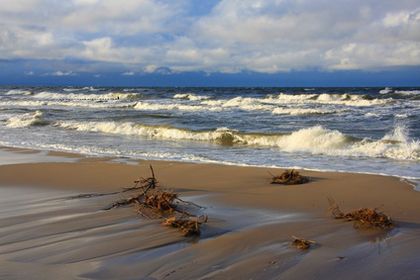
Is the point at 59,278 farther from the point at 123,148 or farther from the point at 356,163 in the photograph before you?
the point at 123,148

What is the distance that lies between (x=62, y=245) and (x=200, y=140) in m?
11.0

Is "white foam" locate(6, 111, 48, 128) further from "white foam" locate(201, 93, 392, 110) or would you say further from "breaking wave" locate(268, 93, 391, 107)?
"breaking wave" locate(268, 93, 391, 107)

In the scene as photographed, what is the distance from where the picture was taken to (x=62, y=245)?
4.28 meters

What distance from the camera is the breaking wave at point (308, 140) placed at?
11164 millimetres

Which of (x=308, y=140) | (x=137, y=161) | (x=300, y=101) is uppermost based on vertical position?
(x=300, y=101)

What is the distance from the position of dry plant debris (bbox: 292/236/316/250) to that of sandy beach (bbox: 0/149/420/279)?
0.06 meters

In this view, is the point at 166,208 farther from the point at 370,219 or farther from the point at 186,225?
the point at 370,219

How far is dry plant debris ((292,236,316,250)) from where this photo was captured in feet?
13.5

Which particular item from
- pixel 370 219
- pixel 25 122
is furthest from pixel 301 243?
pixel 25 122

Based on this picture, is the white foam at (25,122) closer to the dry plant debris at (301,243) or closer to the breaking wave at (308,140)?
the breaking wave at (308,140)

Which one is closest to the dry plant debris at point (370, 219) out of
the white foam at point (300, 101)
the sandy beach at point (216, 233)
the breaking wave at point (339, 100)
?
the sandy beach at point (216, 233)

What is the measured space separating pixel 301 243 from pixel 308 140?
900cm

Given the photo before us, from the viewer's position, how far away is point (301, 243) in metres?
4.16

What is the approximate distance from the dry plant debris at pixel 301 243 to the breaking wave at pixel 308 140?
6.90 m
